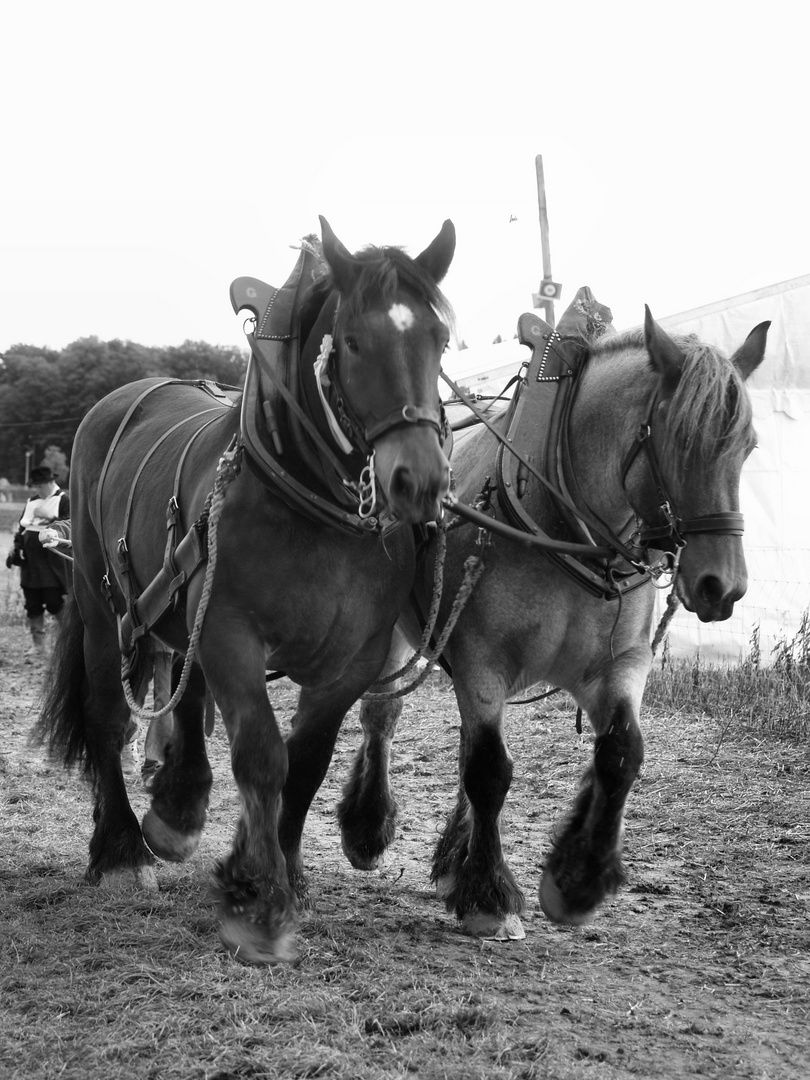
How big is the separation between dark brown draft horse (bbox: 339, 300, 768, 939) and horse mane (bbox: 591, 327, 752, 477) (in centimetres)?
1

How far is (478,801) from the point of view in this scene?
3.60 m

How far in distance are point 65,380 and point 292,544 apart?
2519 inches

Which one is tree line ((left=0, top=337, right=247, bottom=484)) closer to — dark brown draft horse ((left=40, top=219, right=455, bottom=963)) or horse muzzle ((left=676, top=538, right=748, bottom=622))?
dark brown draft horse ((left=40, top=219, right=455, bottom=963))

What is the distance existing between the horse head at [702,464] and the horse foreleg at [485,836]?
2.49 ft

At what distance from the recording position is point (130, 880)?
156 inches

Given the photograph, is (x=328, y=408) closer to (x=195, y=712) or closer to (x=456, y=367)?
(x=195, y=712)

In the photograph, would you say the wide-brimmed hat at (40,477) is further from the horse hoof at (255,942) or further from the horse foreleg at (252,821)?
the horse hoof at (255,942)

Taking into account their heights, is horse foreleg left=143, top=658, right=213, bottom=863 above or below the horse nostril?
below

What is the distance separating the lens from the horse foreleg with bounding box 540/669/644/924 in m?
3.50

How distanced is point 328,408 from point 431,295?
1.29ft

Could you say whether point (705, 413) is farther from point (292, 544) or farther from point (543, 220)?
point (543, 220)

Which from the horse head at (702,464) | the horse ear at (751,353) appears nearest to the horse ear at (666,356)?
the horse head at (702,464)

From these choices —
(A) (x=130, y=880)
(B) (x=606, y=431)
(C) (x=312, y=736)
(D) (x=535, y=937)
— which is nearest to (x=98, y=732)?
(A) (x=130, y=880)

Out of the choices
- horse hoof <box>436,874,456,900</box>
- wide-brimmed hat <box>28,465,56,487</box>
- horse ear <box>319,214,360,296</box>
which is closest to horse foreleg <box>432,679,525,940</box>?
horse hoof <box>436,874,456,900</box>
